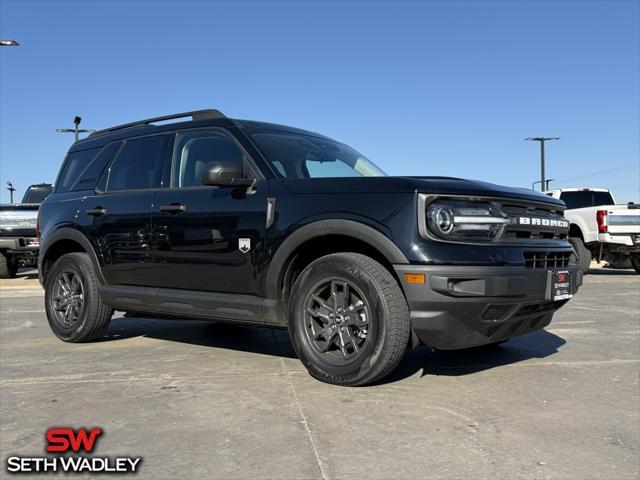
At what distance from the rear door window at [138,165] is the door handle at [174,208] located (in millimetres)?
345

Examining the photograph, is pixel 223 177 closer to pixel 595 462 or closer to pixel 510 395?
pixel 510 395

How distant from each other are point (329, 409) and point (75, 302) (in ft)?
10.4

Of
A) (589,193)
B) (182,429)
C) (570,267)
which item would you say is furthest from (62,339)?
(589,193)

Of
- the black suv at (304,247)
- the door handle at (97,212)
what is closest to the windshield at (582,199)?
the black suv at (304,247)

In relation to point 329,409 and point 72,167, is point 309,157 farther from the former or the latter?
point 72,167

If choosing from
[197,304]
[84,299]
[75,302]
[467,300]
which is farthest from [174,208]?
[467,300]

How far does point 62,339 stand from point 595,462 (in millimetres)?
4519

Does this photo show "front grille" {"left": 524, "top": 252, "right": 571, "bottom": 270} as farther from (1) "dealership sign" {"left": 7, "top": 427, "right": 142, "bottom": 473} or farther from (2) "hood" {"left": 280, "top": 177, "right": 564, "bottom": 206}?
(1) "dealership sign" {"left": 7, "top": 427, "right": 142, "bottom": 473}

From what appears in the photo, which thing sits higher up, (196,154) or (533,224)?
(196,154)

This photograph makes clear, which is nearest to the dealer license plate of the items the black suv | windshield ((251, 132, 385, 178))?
the black suv

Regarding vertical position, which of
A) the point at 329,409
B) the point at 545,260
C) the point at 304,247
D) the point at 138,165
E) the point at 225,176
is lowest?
the point at 329,409

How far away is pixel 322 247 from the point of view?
4.09m

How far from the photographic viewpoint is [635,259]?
1449cm

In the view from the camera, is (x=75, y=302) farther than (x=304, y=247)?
Yes
